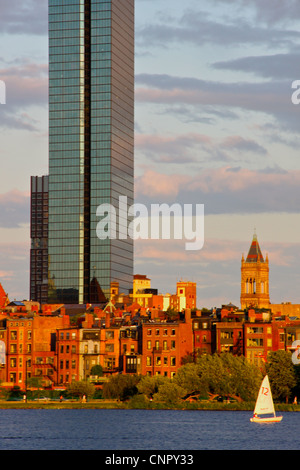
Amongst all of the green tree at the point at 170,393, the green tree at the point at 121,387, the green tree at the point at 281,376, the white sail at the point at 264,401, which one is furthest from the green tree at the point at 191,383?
the white sail at the point at 264,401

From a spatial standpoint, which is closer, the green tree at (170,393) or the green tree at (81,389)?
the green tree at (170,393)

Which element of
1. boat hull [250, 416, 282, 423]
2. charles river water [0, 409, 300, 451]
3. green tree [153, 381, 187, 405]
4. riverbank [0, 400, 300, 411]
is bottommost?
charles river water [0, 409, 300, 451]

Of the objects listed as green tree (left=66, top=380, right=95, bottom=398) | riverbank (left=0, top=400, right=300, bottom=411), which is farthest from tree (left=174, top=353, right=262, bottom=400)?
green tree (left=66, top=380, right=95, bottom=398)

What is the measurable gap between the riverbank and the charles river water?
95 cm

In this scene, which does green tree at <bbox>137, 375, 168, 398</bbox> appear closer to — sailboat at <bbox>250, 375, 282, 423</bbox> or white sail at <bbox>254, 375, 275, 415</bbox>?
sailboat at <bbox>250, 375, 282, 423</bbox>

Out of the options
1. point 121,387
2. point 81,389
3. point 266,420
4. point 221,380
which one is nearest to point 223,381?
point 221,380

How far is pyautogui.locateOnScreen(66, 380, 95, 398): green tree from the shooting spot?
184750mm

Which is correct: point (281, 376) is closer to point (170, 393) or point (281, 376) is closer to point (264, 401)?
point (170, 393)

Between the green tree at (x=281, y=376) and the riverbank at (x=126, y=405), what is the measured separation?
2.12 m

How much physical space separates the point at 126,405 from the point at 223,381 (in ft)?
50.7

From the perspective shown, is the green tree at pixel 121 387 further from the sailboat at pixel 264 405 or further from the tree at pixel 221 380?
the sailboat at pixel 264 405

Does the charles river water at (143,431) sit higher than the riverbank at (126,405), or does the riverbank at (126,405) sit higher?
the riverbank at (126,405)

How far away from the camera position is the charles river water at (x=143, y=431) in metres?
125
